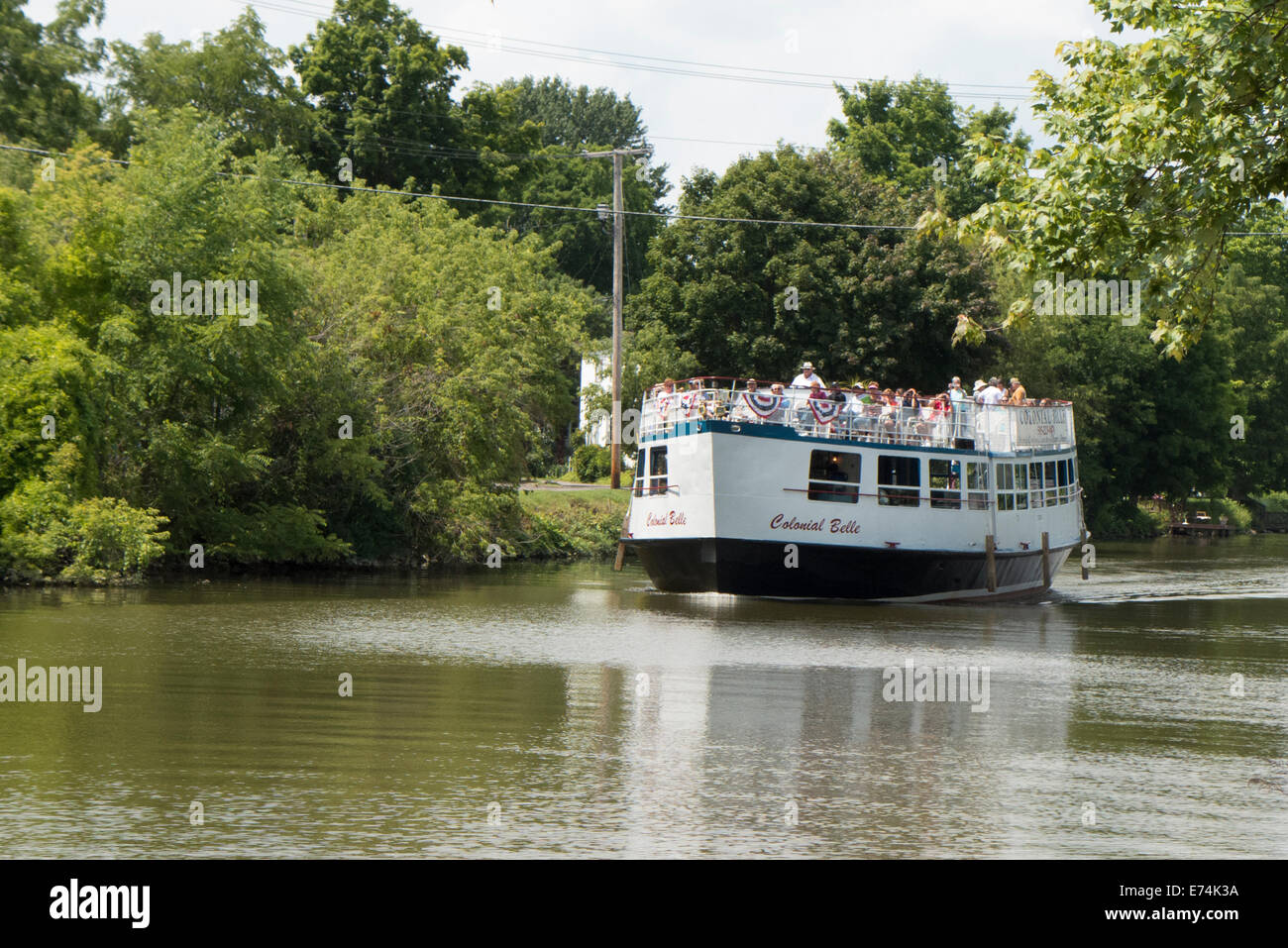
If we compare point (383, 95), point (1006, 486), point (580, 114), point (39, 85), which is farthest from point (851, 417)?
point (580, 114)

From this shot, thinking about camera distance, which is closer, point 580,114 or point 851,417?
point 851,417

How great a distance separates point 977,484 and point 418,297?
57.4ft

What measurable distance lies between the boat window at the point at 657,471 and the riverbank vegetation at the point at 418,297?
8.35 meters

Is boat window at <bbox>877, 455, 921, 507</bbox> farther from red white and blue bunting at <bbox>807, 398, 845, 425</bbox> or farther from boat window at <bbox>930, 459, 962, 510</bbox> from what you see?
red white and blue bunting at <bbox>807, 398, 845, 425</bbox>

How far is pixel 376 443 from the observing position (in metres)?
40.2

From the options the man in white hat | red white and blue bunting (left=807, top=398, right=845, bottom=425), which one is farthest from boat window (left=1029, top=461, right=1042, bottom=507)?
the man in white hat

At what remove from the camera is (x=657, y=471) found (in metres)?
34.5

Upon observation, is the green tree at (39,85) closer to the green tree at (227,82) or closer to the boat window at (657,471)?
the green tree at (227,82)

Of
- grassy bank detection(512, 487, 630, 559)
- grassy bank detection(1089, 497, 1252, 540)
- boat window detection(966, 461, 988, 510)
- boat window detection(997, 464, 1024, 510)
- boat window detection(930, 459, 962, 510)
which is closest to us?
boat window detection(930, 459, 962, 510)

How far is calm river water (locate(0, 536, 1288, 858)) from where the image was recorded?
10812mm

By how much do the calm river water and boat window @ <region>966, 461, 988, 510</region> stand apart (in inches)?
280

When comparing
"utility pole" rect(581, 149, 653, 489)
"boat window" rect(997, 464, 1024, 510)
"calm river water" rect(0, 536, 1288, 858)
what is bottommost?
"calm river water" rect(0, 536, 1288, 858)

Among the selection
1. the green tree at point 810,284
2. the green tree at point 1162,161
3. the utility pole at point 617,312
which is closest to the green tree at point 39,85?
the utility pole at point 617,312

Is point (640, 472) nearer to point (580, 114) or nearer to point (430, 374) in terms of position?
point (430, 374)
